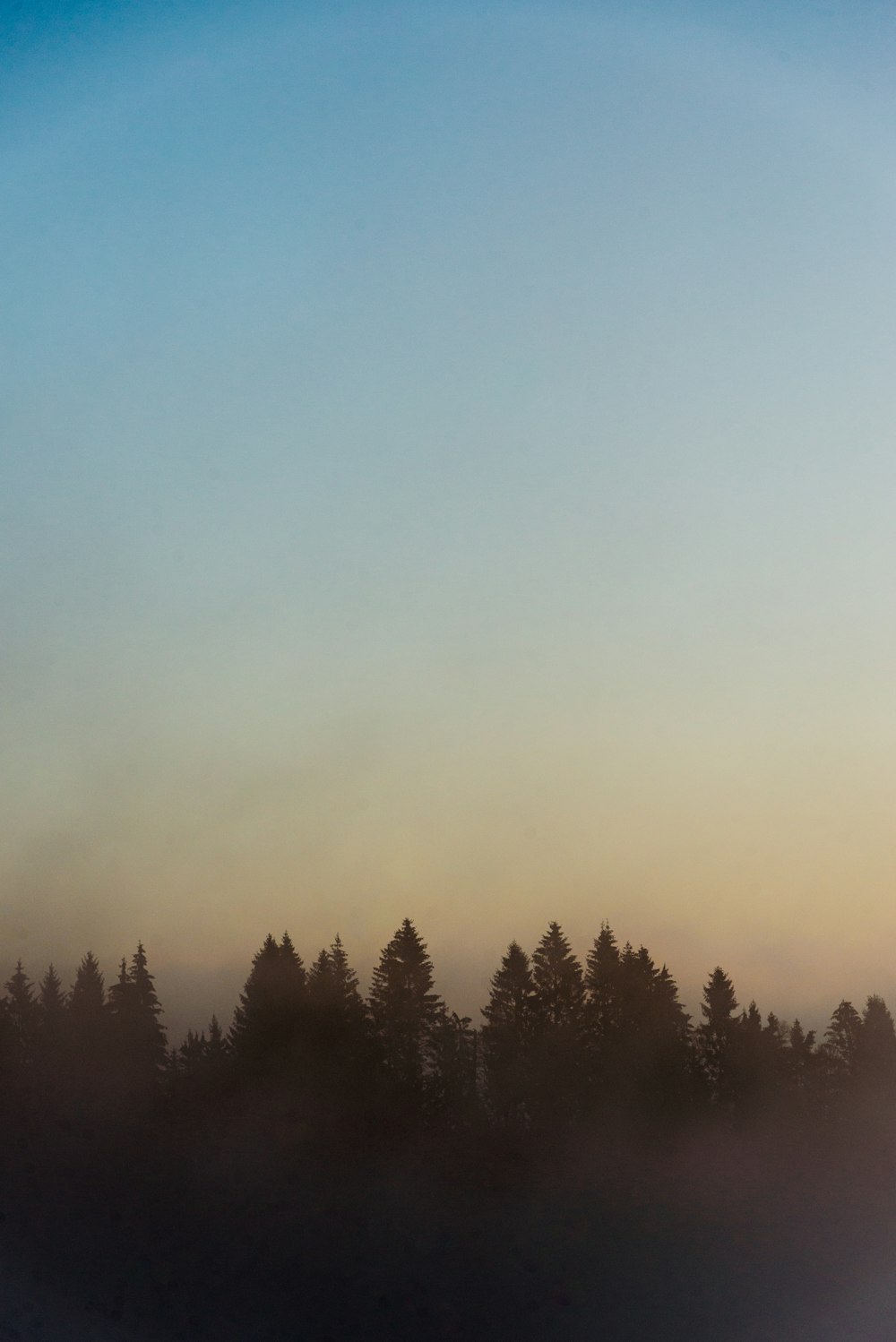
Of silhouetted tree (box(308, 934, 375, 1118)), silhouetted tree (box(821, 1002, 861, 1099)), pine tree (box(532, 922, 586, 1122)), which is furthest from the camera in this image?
silhouetted tree (box(821, 1002, 861, 1099))

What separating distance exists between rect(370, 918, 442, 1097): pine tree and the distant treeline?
0.09 m

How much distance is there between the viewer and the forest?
124 ft

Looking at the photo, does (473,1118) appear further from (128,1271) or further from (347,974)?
(128,1271)

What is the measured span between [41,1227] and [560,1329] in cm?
1894

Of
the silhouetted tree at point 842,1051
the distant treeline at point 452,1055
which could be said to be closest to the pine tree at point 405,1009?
the distant treeline at point 452,1055

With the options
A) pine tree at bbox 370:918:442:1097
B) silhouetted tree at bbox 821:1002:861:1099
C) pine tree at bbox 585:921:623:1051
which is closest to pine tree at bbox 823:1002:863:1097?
silhouetted tree at bbox 821:1002:861:1099

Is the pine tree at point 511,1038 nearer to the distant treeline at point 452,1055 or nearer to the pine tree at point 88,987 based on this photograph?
the distant treeline at point 452,1055

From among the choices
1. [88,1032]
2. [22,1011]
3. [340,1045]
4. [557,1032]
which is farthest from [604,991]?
[22,1011]

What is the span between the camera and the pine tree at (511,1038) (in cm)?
6081

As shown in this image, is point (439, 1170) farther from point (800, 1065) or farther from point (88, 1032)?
point (800, 1065)

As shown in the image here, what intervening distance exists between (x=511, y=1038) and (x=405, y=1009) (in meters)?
6.43

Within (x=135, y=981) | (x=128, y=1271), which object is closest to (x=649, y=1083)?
(x=128, y=1271)

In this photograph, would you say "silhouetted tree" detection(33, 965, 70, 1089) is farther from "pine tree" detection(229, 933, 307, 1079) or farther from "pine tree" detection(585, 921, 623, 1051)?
"pine tree" detection(585, 921, 623, 1051)

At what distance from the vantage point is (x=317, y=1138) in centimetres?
5100
